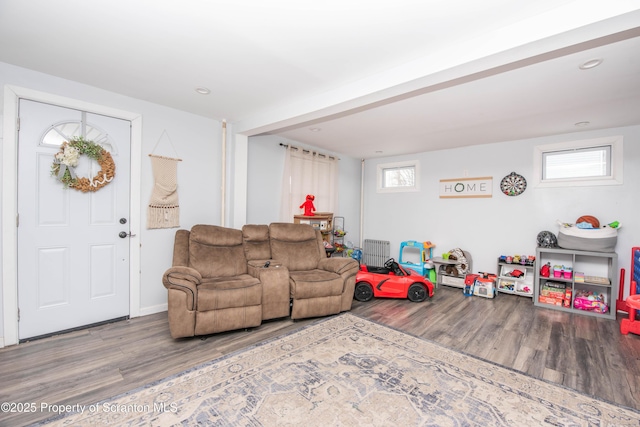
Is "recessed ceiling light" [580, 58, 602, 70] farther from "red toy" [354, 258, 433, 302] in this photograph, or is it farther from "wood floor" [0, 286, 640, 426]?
"red toy" [354, 258, 433, 302]

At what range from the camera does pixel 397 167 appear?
5758mm

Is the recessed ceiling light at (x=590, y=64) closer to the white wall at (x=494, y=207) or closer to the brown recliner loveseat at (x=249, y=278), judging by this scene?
the white wall at (x=494, y=207)

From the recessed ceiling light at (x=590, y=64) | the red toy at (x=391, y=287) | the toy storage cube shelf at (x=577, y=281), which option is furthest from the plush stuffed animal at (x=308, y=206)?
the recessed ceiling light at (x=590, y=64)

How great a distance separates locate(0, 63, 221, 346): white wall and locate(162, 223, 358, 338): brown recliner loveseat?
0.42 metres

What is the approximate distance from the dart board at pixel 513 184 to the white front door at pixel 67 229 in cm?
518

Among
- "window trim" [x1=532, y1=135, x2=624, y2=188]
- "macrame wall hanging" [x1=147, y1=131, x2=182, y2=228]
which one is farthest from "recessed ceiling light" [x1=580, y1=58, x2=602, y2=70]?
"macrame wall hanging" [x1=147, y1=131, x2=182, y2=228]

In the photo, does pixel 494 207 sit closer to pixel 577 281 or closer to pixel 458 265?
pixel 458 265

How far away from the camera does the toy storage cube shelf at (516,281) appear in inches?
167

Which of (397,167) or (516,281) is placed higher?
(397,167)

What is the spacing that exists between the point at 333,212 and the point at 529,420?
161 inches

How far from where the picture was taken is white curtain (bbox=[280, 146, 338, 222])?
15.2 ft

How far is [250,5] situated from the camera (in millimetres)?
1710

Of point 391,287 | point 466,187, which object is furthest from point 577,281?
point 391,287

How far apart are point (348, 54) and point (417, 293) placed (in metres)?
3.11
